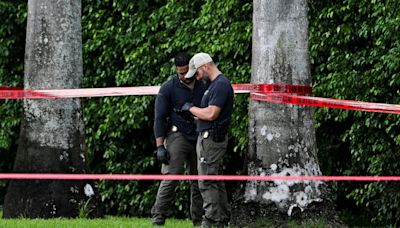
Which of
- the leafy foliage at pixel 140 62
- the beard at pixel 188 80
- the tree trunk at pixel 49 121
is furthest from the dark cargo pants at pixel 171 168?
the leafy foliage at pixel 140 62

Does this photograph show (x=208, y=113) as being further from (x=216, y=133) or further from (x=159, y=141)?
(x=159, y=141)

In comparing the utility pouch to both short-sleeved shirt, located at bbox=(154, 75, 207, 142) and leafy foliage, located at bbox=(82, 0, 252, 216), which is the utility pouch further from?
leafy foliage, located at bbox=(82, 0, 252, 216)

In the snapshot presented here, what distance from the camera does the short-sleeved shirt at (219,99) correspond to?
10.4 meters

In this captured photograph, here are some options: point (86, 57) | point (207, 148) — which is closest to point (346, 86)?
point (207, 148)

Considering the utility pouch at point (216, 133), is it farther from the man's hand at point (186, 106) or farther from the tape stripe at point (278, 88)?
the tape stripe at point (278, 88)

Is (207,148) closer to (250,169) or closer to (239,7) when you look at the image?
(250,169)

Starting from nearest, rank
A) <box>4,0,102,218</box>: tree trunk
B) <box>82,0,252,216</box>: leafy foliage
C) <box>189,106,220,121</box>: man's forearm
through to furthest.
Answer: <box>189,106,220,121</box>: man's forearm < <box>4,0,102,218</box>: tree trunk < <box>82,0,252,216</box>: leafy foliage

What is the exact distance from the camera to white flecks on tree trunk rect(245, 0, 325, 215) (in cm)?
1073

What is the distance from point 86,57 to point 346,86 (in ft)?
18.0

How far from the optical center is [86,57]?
57.5 ft

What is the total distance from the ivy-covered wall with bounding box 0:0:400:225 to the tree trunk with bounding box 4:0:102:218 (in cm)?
285

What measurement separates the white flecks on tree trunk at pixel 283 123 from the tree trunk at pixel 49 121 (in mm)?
2450

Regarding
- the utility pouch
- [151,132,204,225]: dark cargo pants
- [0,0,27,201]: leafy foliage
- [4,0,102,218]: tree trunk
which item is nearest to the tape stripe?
the utility pouch

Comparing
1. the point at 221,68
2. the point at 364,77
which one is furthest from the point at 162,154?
the point at 221,68
